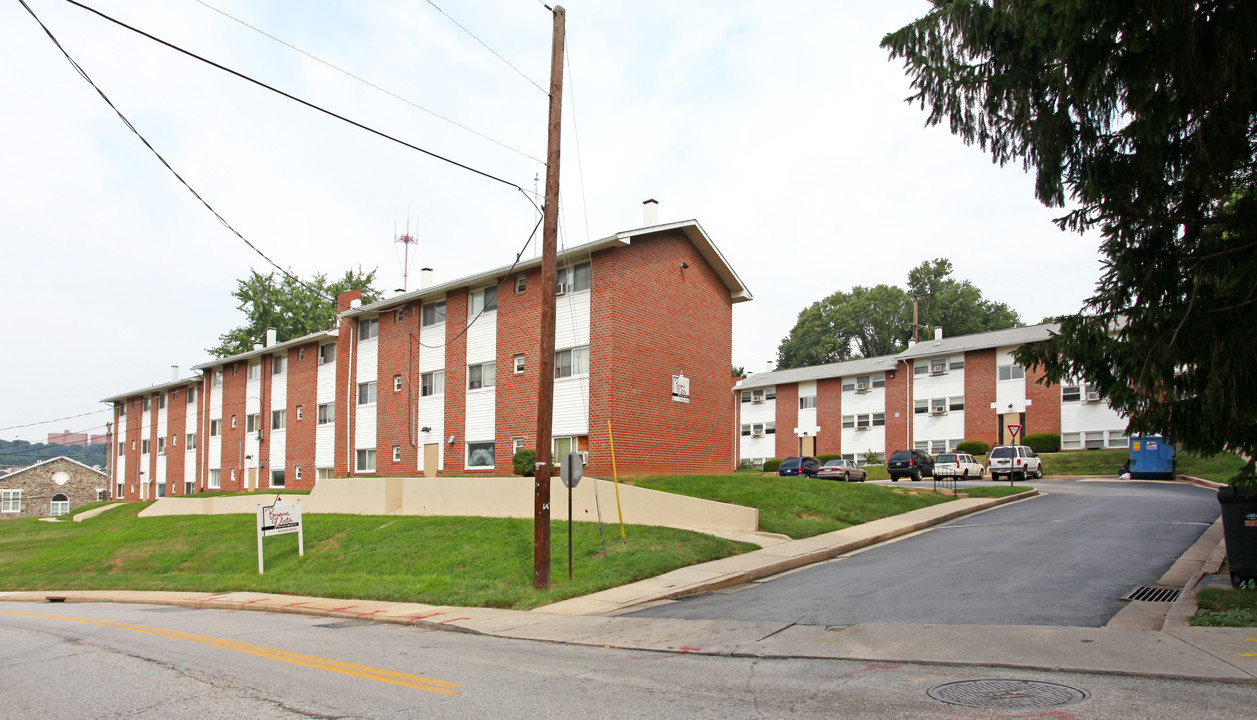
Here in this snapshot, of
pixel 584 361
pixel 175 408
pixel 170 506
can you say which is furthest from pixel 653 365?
pixel 175 408

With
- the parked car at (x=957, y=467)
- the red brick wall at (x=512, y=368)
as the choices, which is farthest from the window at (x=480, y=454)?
the parked car at (x=957, y=467)

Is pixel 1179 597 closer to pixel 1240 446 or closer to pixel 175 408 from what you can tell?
pixel 1240 446

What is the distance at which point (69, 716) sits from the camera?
673cm

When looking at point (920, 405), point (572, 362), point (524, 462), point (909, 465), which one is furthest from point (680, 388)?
point (920, 405)

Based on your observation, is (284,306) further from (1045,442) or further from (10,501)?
(1045,442)

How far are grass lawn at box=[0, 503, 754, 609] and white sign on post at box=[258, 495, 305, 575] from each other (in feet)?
2.76

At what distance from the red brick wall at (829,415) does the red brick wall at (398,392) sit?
31240 millimetres

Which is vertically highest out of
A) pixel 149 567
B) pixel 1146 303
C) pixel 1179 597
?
pixel 1146 303

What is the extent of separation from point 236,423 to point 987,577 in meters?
44.8

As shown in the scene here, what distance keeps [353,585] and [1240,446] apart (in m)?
15.7

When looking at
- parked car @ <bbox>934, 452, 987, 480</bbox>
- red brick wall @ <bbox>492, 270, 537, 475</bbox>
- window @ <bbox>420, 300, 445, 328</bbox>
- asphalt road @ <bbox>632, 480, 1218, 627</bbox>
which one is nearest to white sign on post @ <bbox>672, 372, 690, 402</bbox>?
red brick wall @ <bbox>492, 270, 537, 475</bbox>

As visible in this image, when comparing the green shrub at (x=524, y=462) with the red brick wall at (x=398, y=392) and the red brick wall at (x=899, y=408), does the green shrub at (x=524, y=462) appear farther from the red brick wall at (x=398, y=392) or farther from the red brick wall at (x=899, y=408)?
the red brick wall at (x=899, y=408)

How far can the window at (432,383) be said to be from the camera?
3200 cm

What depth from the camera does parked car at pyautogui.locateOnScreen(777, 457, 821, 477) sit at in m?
40.5
